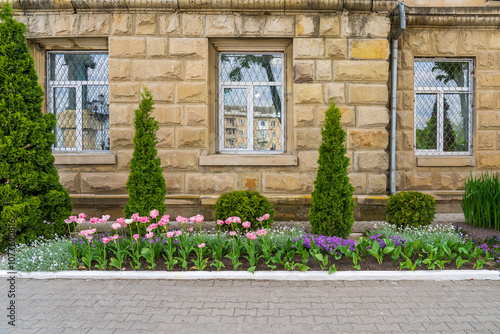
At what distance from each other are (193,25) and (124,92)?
195cm

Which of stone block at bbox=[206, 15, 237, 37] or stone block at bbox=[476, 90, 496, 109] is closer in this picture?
stone block at bbox=[206, 15, 237, 37]

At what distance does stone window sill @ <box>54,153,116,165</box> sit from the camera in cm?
732

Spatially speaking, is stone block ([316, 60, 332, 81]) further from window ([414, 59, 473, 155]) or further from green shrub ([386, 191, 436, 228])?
green shrub ([386, 191, 436, 228])

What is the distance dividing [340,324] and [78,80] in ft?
23.8

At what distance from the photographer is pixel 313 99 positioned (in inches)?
287

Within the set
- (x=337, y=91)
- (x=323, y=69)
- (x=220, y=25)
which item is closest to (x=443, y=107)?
(x=337, y=91)

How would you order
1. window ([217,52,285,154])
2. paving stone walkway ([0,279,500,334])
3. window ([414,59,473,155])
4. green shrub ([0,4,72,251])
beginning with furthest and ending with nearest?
window ([414,59,473,155])
window ([217,52,285,154])
green shrub ([0,4,72,251])
paving stone walkway ([0,279,500,334])

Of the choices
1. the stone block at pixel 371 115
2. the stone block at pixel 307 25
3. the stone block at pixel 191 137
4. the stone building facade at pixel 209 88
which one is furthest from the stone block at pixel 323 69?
the stone block at pixel 191 137

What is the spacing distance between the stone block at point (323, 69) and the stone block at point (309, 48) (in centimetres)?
14

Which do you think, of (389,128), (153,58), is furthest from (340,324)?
(153,58)

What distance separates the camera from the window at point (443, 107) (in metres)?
8.22

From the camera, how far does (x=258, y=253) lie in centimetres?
500

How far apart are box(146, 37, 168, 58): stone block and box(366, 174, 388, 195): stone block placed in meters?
4.89

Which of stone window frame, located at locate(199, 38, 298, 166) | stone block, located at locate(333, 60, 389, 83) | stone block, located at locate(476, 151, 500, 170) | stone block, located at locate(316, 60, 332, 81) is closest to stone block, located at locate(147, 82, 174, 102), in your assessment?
stone window frame, located at locate(199, 38, 298, 166)
